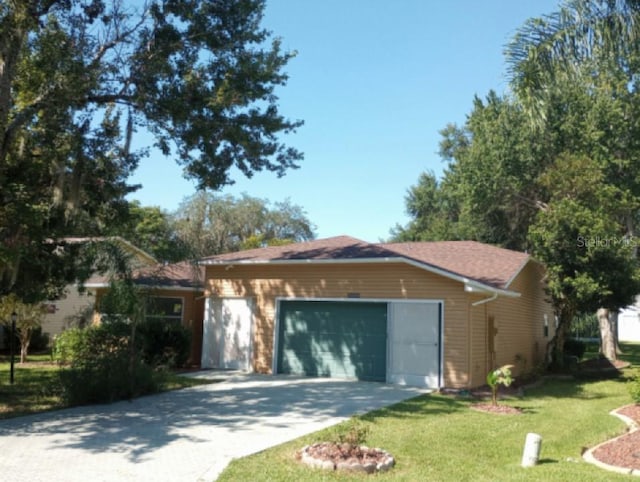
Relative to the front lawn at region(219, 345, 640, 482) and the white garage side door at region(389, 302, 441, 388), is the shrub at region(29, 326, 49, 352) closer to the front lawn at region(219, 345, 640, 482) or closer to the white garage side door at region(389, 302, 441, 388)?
the white garage side door at region(389, 302, 441, 388)

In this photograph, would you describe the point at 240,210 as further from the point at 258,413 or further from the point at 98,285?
the point at 258,413

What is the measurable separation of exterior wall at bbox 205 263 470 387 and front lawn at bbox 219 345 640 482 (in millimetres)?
1766

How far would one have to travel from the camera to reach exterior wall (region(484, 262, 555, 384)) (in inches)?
623

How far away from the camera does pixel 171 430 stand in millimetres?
8344

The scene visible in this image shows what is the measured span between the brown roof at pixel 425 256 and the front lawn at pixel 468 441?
3.61m

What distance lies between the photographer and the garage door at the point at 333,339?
14.7 metres

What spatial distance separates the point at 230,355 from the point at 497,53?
11.4m

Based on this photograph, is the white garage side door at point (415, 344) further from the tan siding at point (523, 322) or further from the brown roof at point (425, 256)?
the tan siding at point (523, 322)

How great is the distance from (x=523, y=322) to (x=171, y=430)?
43.0ft

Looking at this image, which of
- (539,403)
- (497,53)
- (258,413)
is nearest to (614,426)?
(539,403)

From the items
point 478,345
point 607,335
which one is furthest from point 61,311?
point 607,335

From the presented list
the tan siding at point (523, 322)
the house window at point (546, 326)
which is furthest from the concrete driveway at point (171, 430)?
the house window at point (546, 326)

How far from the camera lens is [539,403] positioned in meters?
11.9

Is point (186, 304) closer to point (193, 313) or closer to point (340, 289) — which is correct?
point (193, 313)
